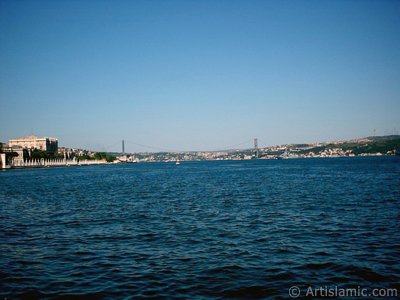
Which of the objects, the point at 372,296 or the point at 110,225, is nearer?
the point at 372,296

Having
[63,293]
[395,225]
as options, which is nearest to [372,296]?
[63,293]

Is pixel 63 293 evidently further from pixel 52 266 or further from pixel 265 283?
pixel 265 283

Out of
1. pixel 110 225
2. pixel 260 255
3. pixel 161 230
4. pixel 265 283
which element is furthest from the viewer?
pixel 110 225

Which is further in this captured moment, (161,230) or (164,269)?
(161,230)

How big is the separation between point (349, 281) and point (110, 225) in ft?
49.7

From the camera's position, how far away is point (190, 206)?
102ft

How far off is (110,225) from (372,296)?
1612 cm

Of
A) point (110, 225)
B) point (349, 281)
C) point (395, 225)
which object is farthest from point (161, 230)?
point (395, 225)

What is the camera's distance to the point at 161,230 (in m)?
20.4

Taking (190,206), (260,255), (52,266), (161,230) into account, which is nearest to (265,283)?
(260,255)

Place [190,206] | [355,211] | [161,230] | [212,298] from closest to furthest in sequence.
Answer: [212,298]
[161,230]
[355,211]
[190,206]

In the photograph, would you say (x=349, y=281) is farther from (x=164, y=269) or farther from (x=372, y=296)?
(x=164, y=269)

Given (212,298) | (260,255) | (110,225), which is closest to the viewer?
(212,298)

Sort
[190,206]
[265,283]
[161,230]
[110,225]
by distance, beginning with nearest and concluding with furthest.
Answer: [265,283]
[161,230]
[110,225]
[190,206]
